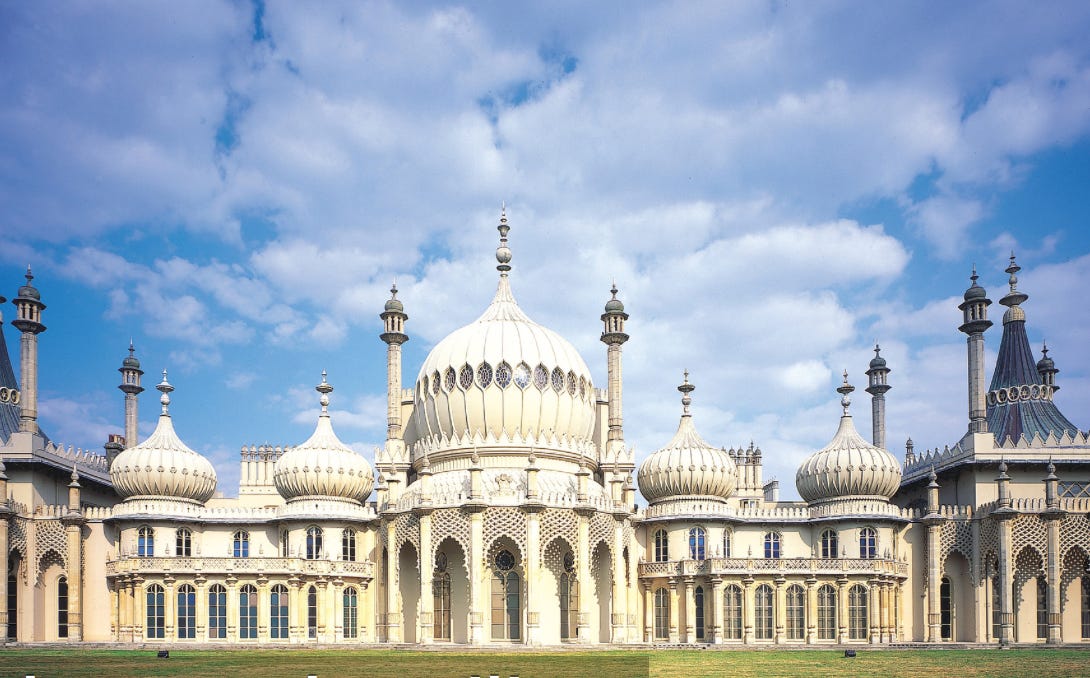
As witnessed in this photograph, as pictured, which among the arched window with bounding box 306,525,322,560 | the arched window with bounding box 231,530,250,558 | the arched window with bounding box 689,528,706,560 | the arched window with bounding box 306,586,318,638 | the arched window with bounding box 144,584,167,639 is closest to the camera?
the arched window with bounding box 144,584,167,639

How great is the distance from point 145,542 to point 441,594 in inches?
598

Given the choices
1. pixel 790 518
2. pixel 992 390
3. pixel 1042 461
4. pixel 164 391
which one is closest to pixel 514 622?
pixel 790 518

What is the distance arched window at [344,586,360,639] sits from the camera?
56.2 meters

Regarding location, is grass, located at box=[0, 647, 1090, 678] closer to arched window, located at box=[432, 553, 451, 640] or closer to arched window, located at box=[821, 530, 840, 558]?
arched window, located at box=[432, 553, 451, 640]

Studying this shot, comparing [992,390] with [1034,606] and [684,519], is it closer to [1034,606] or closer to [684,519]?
[1034,606]

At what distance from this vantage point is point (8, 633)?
174 ft

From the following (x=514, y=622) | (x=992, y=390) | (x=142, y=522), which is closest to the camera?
(x=514, y=622)

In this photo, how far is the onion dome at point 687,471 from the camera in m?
57.7

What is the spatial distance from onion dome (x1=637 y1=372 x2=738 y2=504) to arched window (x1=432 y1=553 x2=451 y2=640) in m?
11.7

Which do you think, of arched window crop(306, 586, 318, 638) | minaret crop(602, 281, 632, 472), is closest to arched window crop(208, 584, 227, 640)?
arched window crop(306, 586, 318, 638)

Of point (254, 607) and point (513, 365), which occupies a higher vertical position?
point (513, 365)

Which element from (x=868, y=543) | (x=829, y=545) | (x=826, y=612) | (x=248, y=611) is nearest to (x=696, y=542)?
(x=829, y=545)

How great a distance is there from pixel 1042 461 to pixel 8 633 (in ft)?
167

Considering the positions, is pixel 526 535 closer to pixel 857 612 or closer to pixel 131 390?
pixel 857 612
